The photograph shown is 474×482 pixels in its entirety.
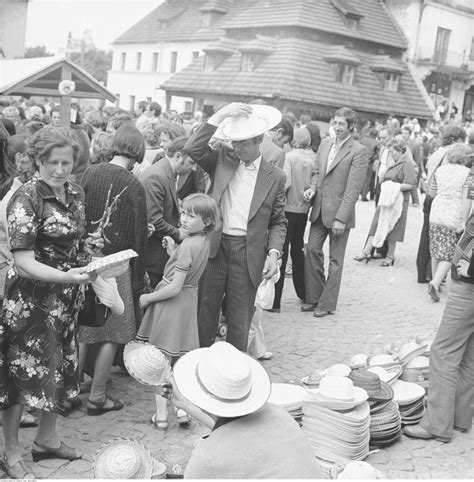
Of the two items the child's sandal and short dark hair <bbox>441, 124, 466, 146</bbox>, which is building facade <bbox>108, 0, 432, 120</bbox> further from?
the child's sandal

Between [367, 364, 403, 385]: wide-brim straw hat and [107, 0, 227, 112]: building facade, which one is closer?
[367, 364, 403, 385]: wide-brim straw hat

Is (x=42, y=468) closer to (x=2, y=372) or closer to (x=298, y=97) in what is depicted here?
(x=2, y=372)

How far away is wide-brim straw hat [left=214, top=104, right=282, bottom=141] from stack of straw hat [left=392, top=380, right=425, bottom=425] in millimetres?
2193

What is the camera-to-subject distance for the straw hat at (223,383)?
98.5 inches

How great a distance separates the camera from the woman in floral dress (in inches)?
153

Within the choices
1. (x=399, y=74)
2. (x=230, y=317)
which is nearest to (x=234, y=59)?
(x=399, y=74)

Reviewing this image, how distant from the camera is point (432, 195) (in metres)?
9.44

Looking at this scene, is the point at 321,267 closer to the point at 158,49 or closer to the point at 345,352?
the point at 345,352

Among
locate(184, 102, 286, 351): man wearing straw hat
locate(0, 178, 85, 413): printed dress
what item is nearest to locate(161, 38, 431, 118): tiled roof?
locate(184, 102, 286, 351): man wearing straw hat

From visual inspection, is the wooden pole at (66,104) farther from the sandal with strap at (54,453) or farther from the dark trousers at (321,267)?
the sandal with strap at (54,453)

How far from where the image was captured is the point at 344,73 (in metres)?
36.8

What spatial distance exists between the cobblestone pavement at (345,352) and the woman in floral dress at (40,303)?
0.46 metres

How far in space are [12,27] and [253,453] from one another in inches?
1093

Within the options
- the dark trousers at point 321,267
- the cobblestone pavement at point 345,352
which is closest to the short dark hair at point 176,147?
the cobblestone pavement at point 345,352
